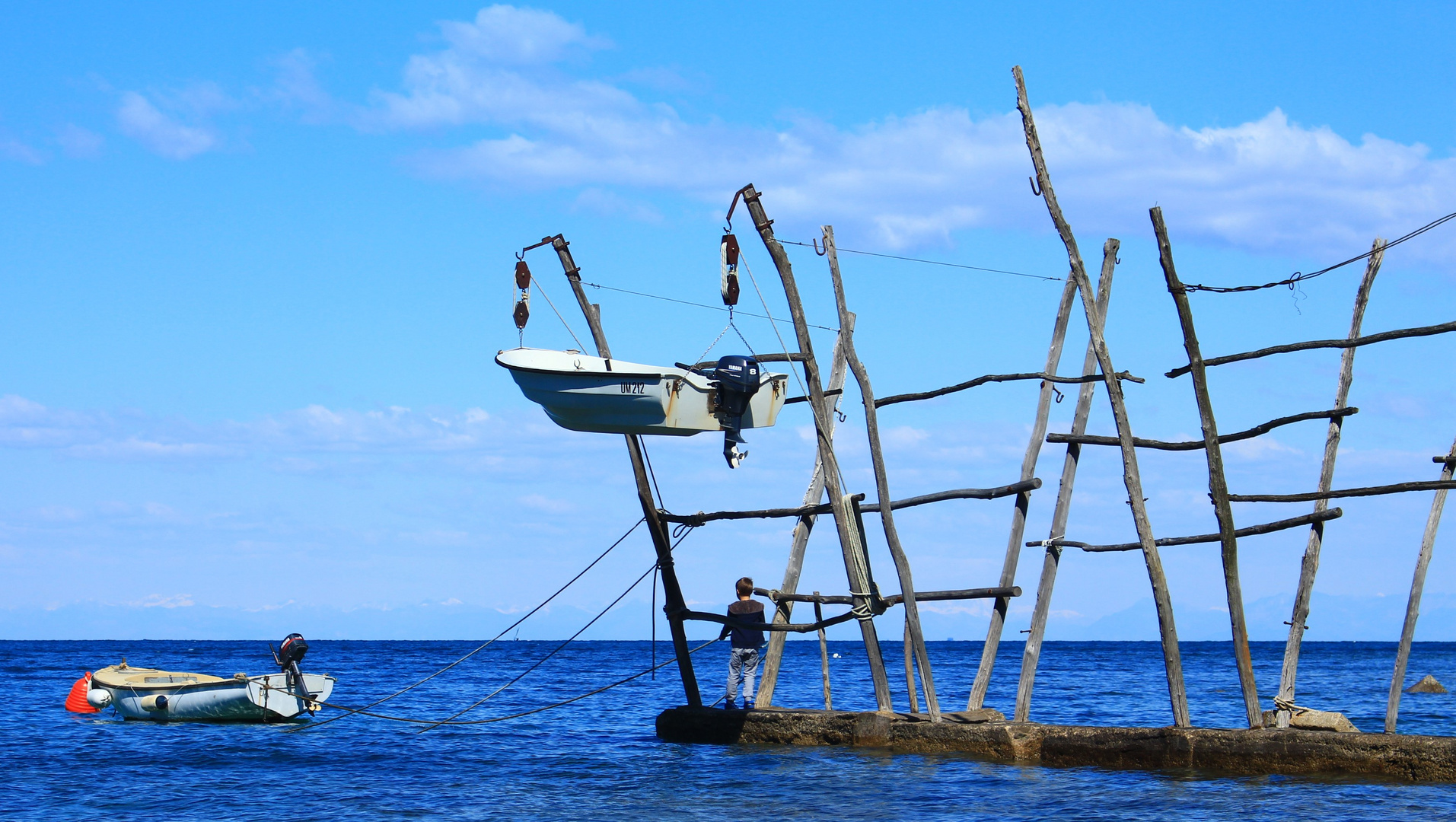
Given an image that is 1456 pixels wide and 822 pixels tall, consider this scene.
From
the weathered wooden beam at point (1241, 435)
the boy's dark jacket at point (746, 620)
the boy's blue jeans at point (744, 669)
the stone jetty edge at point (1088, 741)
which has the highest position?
the weathered wooden beam at point (1241, 435)

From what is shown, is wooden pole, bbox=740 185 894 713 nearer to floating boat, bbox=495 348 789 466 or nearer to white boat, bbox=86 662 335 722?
floating boat, bbox=495 348 789 466

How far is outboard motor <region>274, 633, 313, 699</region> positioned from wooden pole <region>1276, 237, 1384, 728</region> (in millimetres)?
16091

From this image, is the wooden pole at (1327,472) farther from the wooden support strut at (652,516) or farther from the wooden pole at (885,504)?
the wooden support strut at (652,516)

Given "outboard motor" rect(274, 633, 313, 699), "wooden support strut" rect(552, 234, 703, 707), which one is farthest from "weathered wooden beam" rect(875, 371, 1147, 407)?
"outboard motor" rect(274, 633, 313, 699)

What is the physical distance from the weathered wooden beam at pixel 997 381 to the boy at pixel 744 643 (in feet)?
9.48

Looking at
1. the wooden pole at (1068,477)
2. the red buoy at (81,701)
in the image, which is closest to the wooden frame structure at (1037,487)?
the wooden pole at (1068,477)

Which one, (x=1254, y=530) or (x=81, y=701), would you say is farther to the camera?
(x=81, y=701)

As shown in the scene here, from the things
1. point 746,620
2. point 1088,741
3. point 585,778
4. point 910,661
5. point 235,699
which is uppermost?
point 746,620

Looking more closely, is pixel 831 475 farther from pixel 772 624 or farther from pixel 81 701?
pixel 81 701

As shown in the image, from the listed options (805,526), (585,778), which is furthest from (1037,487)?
(585,778)

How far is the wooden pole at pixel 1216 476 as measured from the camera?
11914 mm

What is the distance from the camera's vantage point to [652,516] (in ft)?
53.1

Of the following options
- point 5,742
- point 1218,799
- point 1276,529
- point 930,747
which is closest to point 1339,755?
point 1218,799

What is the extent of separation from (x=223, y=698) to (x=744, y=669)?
40.6ft
